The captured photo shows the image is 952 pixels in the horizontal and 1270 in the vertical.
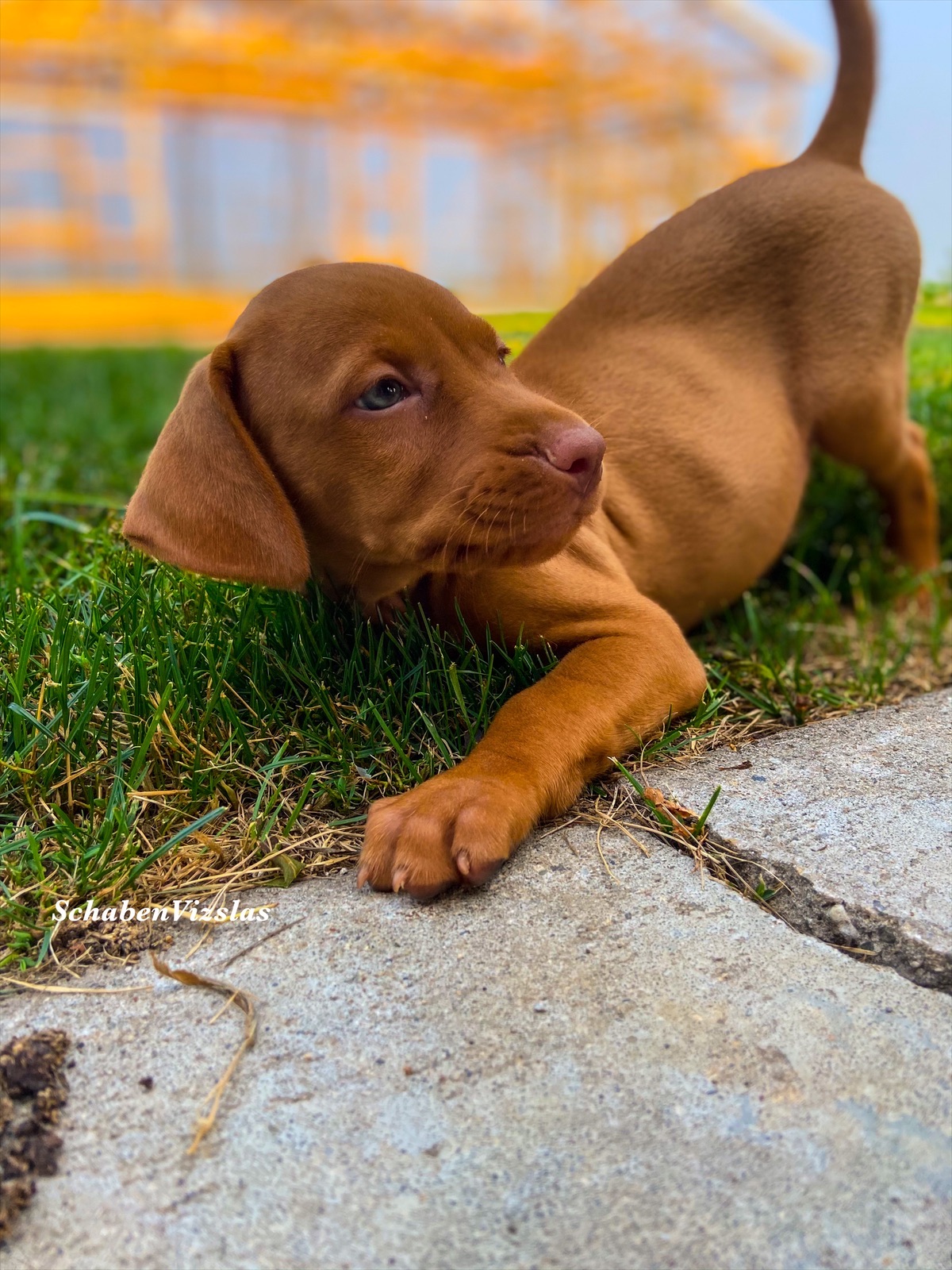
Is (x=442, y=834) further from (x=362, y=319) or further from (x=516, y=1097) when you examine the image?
(x=362, y=319)

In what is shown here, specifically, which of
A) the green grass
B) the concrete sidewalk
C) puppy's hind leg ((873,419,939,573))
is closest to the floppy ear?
the green grass

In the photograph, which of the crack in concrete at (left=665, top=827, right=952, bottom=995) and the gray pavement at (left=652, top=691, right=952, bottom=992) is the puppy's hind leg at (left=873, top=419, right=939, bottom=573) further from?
the crack in concrete at (left=665, top=827, right=952, bottom=995)

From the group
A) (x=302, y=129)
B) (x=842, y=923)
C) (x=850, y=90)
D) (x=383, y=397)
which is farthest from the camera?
(x=302, y=129)

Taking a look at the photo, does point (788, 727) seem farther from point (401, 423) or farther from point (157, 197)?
point (157, 197)

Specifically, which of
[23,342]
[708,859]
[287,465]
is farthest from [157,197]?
[708,859]

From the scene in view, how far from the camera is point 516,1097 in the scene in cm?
146

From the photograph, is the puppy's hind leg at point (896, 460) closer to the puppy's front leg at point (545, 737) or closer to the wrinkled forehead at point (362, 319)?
the puppy's front leg at point (545, 737)

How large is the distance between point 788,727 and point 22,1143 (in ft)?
5.97

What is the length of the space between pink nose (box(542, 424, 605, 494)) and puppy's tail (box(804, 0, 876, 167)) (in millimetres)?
2011

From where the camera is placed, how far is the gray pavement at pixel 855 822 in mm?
1754

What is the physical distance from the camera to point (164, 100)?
12414mm

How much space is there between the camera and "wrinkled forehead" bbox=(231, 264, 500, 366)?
2125 mm

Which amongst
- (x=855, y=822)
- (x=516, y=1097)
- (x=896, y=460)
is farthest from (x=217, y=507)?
(x=896, y=460)

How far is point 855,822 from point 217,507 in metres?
1.32
